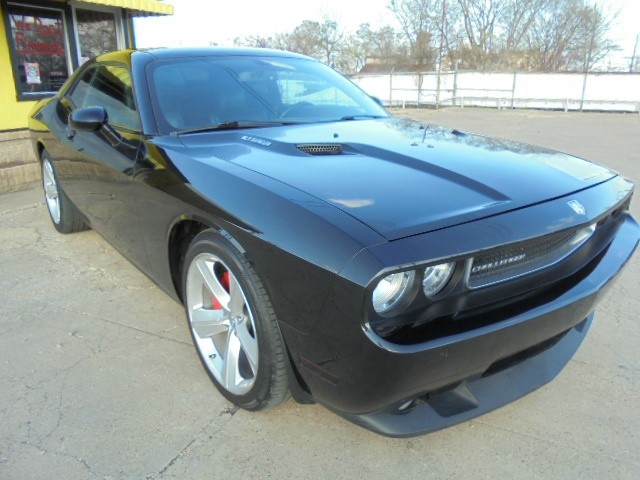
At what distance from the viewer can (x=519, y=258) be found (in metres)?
1.79

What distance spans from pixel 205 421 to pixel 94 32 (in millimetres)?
8555

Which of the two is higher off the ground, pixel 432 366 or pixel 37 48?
pixel 37 48

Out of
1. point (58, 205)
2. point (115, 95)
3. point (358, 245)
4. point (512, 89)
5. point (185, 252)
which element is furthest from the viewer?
point (512, 89)

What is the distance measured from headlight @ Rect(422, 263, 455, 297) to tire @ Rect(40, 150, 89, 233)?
343cm

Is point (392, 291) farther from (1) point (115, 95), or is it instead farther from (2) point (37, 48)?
(2) point (37, 48)

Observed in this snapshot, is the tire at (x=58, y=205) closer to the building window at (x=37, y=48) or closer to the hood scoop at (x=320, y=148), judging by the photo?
the hood scoop at (x=320, y=148)

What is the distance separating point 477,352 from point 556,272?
523mm

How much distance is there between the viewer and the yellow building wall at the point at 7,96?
23.8 ft

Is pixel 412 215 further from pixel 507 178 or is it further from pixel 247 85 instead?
pixel 247 85

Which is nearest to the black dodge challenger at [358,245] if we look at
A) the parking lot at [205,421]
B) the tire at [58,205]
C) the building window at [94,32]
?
the parking lot at [205,421]

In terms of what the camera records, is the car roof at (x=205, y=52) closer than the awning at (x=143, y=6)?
Yes

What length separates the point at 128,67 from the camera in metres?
3.10

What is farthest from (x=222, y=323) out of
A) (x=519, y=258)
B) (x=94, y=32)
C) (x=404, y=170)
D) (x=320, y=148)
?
(x=94, y=32)

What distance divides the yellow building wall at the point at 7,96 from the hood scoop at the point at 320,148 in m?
6.67
